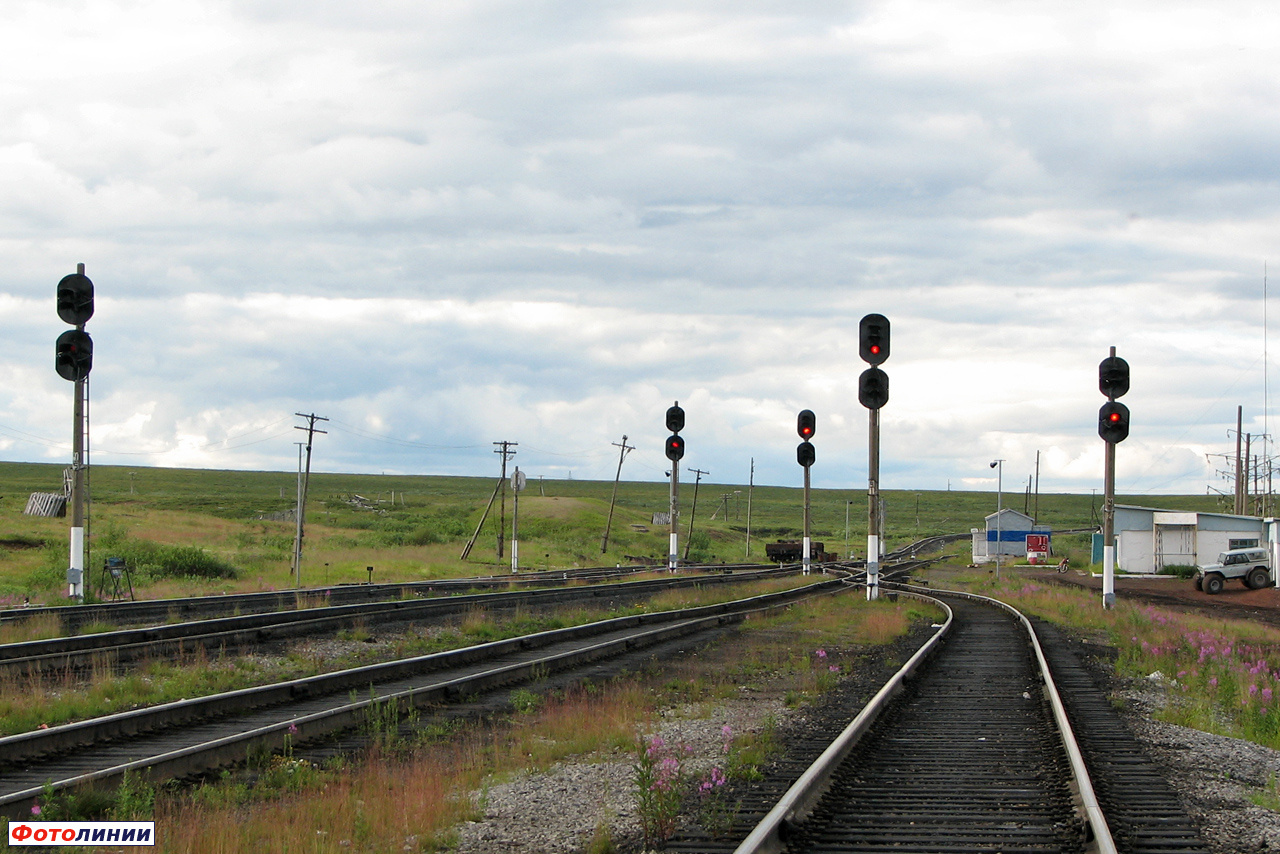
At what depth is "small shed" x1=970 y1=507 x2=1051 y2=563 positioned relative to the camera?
279 ft

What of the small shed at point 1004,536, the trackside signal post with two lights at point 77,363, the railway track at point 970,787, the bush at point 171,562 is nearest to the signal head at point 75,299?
the trackside signal post with two lights at point 77,363

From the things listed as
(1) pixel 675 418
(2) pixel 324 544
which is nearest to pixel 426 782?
(1) pixel 675 418

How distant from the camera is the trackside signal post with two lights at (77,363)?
24109mm

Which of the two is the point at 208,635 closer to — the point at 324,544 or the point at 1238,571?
the point at 1238,571

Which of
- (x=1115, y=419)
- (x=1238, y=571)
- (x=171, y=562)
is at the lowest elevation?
(x=1238, y=571)

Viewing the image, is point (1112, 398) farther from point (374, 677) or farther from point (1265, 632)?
point (374, 677)

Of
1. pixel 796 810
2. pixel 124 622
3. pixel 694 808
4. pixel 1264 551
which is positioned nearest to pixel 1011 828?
pixel 796 810

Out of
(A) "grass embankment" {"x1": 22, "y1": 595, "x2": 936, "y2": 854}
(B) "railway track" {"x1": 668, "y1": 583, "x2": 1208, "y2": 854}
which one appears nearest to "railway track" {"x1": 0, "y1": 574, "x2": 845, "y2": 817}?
(A) "grass embankment" {"x1": 22, "y1": 595, "x2": 936, "y2": 854}

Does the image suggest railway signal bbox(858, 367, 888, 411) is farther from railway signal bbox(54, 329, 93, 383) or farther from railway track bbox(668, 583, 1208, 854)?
railway signal bbox(54, 329, 93, 383)

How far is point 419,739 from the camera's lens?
442 inches

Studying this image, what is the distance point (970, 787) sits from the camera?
900 cm

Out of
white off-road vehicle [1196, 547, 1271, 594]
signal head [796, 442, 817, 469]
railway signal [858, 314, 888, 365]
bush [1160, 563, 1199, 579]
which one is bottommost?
bush [1160, 563, 1199, 579]

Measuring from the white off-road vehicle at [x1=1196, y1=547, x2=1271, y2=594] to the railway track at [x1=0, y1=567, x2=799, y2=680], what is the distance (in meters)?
33.8

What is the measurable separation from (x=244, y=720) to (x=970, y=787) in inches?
291
